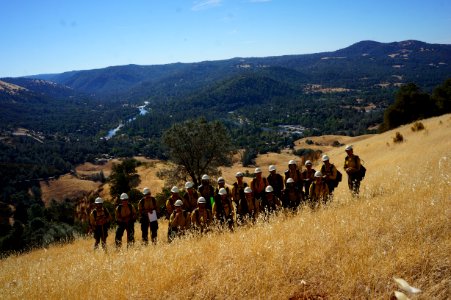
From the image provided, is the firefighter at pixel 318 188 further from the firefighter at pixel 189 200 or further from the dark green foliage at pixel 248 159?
the dark green foliage at pixel 248 159

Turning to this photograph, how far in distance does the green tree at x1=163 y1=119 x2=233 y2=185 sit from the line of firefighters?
17.7 m

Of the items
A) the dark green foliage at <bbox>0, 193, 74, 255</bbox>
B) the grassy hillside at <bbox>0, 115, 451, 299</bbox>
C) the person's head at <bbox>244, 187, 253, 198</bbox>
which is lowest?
the dark green foliage at <bbox>0, 193, 74, 255</bbox>

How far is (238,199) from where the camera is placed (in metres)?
10.1

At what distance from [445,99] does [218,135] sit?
36.7 metres

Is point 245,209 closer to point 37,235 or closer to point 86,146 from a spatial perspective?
point 37,235

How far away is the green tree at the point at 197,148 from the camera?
2891 centimetres

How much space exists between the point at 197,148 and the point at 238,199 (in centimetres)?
1915

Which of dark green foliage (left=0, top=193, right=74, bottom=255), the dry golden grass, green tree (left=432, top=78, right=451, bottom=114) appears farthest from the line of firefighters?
the dry golden grass

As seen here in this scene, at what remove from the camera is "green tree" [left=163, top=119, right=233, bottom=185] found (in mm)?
28906

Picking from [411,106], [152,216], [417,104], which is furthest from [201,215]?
[417,104]

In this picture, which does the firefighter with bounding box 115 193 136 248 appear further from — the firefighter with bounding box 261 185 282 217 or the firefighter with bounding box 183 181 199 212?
the firefighter with bounding box 261 185 282 217

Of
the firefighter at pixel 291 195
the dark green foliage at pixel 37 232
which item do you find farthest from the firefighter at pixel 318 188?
the dark green foliage at pixel 37 232

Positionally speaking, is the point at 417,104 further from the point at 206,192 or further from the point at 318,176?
the point at 206,192

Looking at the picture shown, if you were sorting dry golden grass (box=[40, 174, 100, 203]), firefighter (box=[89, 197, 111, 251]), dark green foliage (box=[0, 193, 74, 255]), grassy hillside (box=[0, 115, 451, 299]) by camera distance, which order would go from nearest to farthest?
grassy hillside (box=[0, 115, 451, 299]) < firefighter (box=[89, 197, 111, 251]) < dark green foliage (box=[0, 193, 74, 255]) < dry golden grass (box=[40, 174, 100, 203])
